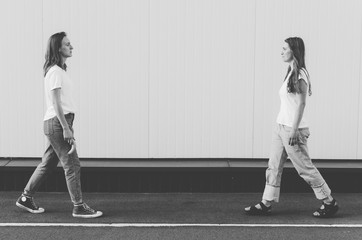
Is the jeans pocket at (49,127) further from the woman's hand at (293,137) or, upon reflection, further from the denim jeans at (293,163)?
the woman's hand at (293,137)

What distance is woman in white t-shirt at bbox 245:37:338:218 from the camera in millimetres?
6027

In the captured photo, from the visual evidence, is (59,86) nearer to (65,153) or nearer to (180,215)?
(65,153)

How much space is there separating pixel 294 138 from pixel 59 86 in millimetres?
2410

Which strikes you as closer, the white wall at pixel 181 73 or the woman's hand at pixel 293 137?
the woman's hand at pixel 293 137

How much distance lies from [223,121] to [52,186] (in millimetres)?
2366

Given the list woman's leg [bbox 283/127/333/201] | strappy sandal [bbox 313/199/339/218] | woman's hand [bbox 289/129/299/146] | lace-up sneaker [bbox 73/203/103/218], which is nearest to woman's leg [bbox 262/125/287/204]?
woman's leg [bbox 283/127/333/201]

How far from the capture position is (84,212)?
630cm

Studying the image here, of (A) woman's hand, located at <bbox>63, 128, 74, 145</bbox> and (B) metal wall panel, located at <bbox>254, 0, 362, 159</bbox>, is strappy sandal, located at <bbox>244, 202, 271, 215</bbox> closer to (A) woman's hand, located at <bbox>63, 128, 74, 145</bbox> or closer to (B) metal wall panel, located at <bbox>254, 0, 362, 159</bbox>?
(B) metal wall panel, located at <bbox>254, 0, 362, 159</bbox>

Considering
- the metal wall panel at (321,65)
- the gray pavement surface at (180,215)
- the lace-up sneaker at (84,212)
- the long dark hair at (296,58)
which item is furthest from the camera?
the metal wall panel at (321,65)

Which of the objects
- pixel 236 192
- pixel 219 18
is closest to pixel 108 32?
pixel 219 18

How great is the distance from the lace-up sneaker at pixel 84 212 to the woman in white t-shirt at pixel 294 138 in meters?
1.60

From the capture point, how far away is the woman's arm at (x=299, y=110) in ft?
19.6

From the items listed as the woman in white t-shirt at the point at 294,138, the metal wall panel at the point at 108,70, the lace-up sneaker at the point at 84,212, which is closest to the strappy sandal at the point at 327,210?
the woman in white t-shirt at the point at 294,138

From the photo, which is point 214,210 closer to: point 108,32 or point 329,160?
point 329,160
